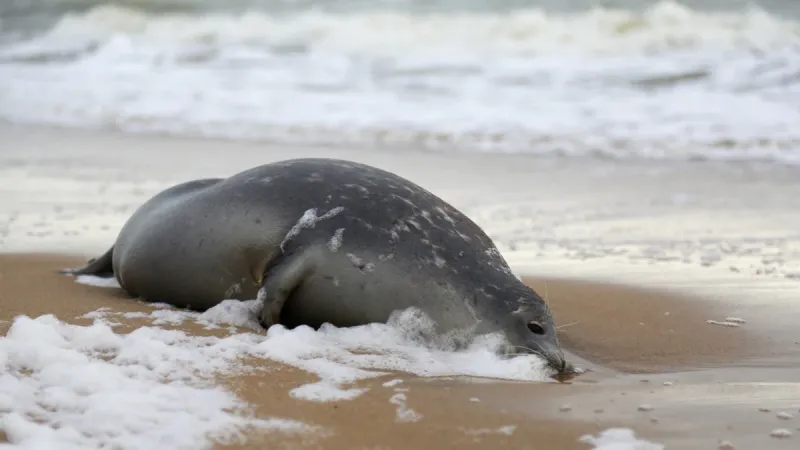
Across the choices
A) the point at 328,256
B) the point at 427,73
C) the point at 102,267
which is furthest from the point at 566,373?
the point at 427,73

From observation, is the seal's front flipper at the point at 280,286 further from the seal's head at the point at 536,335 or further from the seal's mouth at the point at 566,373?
the seal's mouth at the point at 566,373

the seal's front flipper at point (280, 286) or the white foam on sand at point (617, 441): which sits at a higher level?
the seal's front flipper at point (280, 286)

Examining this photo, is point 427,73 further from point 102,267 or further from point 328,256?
point 328,256

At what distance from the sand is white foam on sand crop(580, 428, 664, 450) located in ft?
0.09

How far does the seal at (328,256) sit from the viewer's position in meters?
3.36

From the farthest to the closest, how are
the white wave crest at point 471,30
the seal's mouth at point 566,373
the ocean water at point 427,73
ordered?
1. the white wave crest at point 471,30
2. the ocean water at point 427,73
3. the seal's mouth at point 566,373

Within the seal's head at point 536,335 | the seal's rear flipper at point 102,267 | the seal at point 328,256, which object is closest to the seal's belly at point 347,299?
the seal at point 328,256

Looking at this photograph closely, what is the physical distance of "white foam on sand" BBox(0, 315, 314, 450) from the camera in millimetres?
2264

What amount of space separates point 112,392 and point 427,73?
1180 centimetres

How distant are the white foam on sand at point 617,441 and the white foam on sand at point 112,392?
2.08 ft

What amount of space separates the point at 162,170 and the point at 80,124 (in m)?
3.98

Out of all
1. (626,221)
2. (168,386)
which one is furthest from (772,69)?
(168,386)

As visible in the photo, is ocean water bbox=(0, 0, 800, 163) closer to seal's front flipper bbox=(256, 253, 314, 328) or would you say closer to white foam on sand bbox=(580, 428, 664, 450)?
seal's front flipper bbox=(256, 253, 314, 328)

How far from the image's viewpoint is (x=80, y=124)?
38.8 ft
